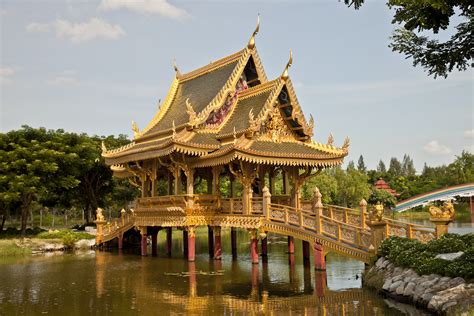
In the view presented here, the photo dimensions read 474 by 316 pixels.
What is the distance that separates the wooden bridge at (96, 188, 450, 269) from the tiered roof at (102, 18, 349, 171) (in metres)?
1.70

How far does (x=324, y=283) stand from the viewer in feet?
45.1

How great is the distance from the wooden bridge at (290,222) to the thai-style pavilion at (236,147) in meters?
0.08

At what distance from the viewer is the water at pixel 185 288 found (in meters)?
11.0

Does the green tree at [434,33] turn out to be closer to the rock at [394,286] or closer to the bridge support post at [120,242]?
the rock at [394,286]

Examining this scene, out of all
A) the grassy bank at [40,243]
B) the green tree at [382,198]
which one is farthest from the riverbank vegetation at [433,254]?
the green tree at [382,198]

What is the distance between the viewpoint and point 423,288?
34.8ft

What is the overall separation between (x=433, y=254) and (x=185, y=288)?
253 inches

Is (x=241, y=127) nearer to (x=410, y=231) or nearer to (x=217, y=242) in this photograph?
(x=217, y=242)

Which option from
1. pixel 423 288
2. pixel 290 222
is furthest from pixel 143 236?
pixel 423 288

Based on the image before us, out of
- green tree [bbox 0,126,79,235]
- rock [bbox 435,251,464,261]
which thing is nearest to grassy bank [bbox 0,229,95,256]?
green tree [bbox 0,126,79,235]

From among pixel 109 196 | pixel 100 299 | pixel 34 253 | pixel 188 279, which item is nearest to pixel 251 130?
pixel 188 279

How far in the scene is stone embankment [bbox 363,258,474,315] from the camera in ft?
30.1

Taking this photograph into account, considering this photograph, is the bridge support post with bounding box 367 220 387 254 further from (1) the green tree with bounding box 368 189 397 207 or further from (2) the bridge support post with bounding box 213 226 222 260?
(1) the green tree with bounding box 368 189 397 207

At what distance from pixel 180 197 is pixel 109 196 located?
2247 centimetres
